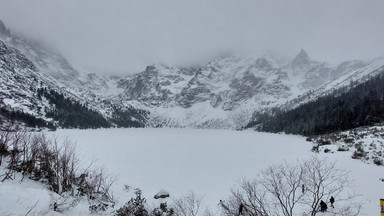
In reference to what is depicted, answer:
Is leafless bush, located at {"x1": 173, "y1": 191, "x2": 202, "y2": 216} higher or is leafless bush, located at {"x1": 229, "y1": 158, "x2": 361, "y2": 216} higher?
leafless bush, located at {"x1": 229, "y1": 158, "x2": 361, "y2": 216}

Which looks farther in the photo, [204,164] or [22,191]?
[204,164]

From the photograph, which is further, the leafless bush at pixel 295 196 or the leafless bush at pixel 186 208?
the leafless bush at pixel 186 208

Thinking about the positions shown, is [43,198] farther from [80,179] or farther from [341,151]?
[341,151]

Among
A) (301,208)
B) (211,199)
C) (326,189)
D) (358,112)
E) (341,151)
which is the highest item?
(358,112)

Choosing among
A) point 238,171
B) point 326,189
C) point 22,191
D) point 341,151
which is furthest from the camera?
point 341,151

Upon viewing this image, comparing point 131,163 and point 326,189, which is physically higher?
point 326,189

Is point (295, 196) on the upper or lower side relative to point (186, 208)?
upper

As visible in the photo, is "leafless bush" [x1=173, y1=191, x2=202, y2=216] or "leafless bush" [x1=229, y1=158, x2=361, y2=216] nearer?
"leafless bush" [x1=229, y1=158, x2=361, y2=216]

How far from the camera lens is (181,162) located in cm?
4431

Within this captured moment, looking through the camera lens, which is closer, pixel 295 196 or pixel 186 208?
pixel 186 208

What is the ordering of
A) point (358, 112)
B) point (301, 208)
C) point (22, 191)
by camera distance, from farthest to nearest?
point (358, 112), point (301, 208), point (22, 191)

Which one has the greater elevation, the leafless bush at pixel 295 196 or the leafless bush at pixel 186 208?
the leafless bush at pixel 295 196

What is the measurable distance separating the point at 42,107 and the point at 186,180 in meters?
192

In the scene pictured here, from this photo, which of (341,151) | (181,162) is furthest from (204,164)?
(341,151)
